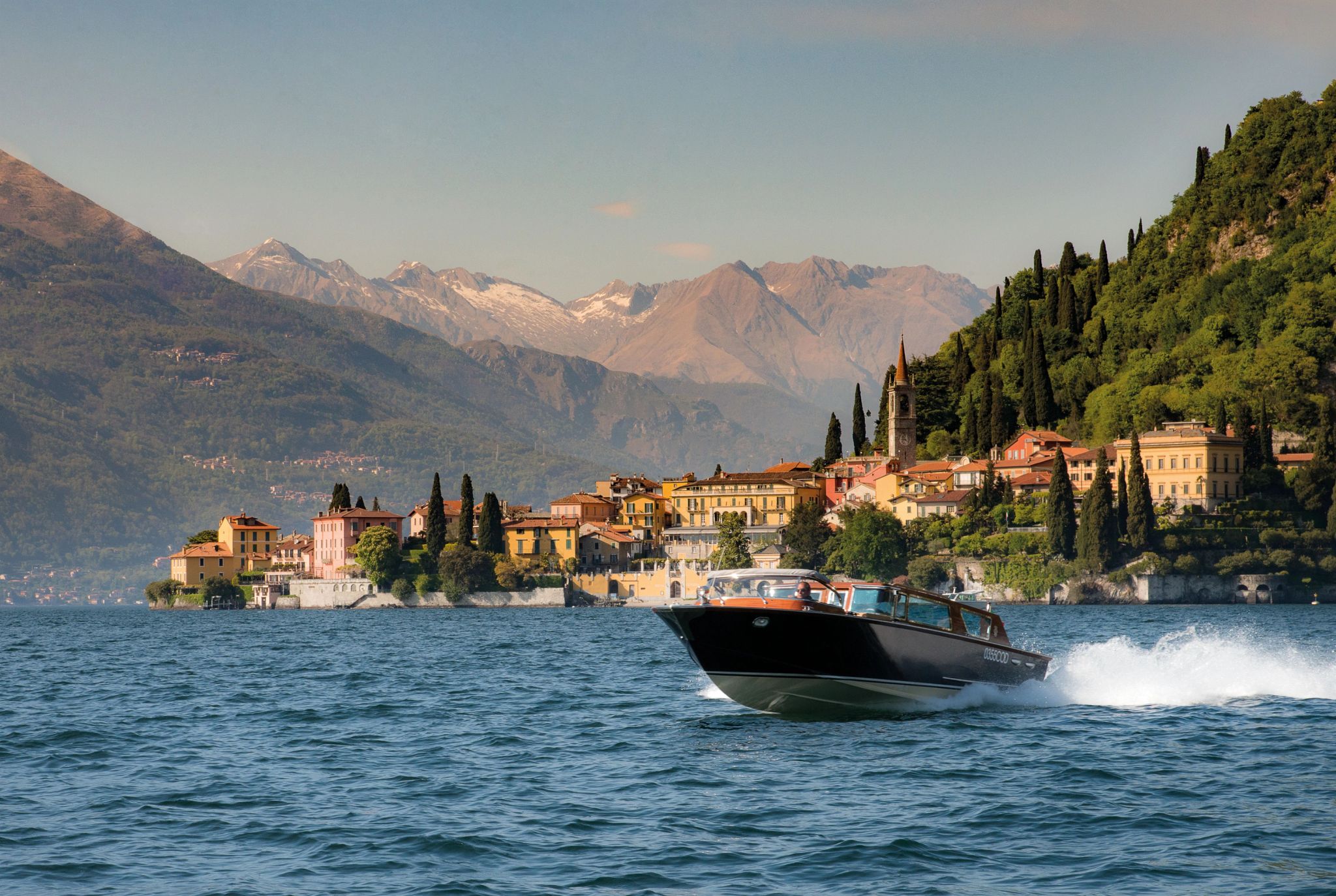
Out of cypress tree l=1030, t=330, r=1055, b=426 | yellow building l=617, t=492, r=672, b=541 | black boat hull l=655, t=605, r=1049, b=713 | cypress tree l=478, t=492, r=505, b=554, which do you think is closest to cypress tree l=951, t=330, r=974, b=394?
cypress tree l=1030, t=330, r=1055, b=426

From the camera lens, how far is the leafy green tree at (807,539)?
510ft

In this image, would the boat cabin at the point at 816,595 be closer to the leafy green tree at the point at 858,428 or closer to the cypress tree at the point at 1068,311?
the cypress tree at the point at 1068,311

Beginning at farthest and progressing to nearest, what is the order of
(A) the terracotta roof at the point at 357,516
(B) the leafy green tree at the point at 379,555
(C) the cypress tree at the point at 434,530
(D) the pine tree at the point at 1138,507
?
(A) the terracotta roof at the point at 357,516 → (B) the leafy green tree at the point at 379,555 → (C) the cypress tree at the point at 434,530 → (D) the pine tree at the point at 1138,507

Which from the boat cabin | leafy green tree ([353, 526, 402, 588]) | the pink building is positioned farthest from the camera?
the pink building

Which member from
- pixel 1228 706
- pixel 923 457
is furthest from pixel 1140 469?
pixel 1228 706

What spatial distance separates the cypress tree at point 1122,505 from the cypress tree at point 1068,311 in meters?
41.9

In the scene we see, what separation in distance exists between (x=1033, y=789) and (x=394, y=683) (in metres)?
28.1

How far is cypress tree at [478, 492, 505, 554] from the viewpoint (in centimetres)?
17038

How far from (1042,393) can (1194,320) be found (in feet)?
59.7

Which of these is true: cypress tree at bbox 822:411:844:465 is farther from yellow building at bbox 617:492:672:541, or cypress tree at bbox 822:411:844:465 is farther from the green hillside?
yellow building at bbox 617:492:672:541

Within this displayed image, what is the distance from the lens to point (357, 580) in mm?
178500

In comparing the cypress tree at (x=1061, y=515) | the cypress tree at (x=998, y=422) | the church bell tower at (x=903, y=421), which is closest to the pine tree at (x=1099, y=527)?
the cypress tree at (x=1061, y=515)

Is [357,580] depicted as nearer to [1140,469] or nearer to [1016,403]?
[1016,403]

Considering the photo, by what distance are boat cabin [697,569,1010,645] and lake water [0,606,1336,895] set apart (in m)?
2.28
